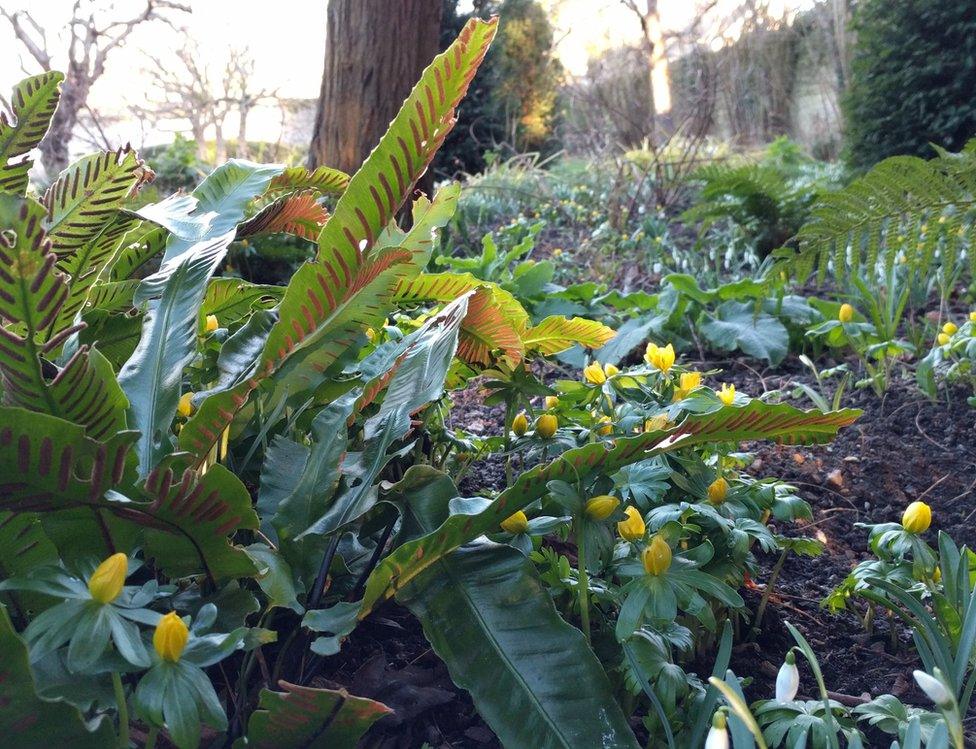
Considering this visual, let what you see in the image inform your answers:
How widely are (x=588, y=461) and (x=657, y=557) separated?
0.15 metres

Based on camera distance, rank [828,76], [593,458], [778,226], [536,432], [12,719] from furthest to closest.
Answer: [828,76]
[778,226]
[536,432]
[593,458]
[12,719]

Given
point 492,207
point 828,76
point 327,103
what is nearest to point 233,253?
point 327,103

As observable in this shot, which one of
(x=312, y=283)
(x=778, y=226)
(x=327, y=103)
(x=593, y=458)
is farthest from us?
(x=778, y=226)

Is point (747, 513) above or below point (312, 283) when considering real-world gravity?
below

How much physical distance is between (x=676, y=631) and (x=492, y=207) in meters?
5.91

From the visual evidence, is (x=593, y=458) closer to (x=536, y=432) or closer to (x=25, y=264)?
(x=536, y=432)

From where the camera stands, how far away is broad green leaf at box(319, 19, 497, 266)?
3.93 ft

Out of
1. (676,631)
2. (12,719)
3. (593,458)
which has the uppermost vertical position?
(593,458)

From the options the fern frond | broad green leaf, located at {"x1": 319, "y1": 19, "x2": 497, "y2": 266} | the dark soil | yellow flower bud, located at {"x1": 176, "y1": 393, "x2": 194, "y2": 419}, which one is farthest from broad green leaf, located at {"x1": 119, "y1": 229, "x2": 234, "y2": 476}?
the fern frond

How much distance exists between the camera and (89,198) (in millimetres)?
1540

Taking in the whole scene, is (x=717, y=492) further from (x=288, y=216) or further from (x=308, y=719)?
(x=288, y=216)

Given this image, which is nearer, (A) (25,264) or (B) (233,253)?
(A) (25,264)

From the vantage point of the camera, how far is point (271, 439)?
1.47 m

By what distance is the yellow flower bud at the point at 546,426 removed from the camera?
1453 millimetres
